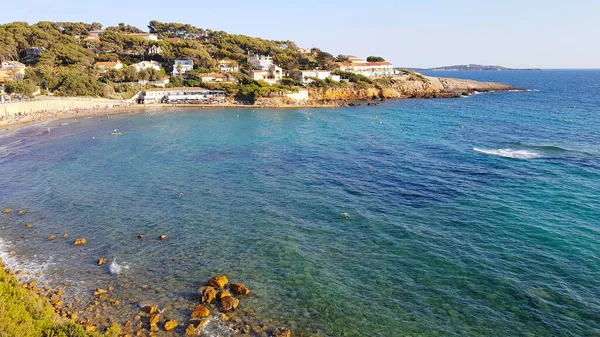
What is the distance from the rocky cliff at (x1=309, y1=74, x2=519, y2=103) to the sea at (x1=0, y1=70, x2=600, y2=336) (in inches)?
2269

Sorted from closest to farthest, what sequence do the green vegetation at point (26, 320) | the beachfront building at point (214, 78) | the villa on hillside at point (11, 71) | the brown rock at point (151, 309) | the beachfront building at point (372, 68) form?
1. the green vegetation at point (26, 320)
2. the brown rock at point (151, 309)
3. the villa on hillside at point (11, 71)
4. the beachfront building at point (214, 78)
5. the beachfront building at point (372, 68)

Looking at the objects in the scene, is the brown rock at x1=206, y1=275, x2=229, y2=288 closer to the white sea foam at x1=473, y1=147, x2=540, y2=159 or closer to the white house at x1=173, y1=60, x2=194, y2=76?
the white sea foam at x1=473, y1=147, x2=540, y2=159

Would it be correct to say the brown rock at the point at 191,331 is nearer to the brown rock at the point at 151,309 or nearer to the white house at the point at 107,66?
the brown rock at the point at 151,309

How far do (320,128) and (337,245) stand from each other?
42978 mm

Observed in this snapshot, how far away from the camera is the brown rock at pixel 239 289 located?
717 inches

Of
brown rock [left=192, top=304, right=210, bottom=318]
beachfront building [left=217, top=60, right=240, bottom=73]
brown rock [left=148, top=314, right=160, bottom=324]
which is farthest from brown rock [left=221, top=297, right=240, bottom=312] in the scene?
beachfront building [left=217, top=60, right=240, bottom=73]

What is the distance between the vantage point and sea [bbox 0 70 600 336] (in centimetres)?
1722

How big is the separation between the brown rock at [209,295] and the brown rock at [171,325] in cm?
169

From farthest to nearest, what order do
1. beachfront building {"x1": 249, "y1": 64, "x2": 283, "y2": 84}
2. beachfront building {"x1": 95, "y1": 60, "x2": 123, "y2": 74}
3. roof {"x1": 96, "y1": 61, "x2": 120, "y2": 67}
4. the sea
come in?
beachfront building {"x1": 249, "y1": 64, "x2": 283, "y2": 84} < roof {"x1": 96, "y1": 61, "x2": 120, "y2": 67} < beachfront building {"x1": 95, "y1": 60, "x2": 123, "y2": 74} < the sea

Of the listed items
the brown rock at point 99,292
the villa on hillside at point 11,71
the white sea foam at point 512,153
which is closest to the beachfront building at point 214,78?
the villa on hillside at point 11,71

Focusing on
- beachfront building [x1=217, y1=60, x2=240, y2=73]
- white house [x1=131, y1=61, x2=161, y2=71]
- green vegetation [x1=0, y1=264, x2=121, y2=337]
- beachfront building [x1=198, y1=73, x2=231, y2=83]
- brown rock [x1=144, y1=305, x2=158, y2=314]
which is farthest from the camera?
beachfront building [x1=217, y1=60, x2=240, y2=73]

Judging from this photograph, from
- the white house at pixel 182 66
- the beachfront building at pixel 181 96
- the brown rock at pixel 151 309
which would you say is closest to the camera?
the brown rock at pixel 151 309

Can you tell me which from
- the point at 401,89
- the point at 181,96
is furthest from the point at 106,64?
the point at 401,89

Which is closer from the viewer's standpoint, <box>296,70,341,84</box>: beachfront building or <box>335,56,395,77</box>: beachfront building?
<box>296,70,341,84</box>: beachfront building
